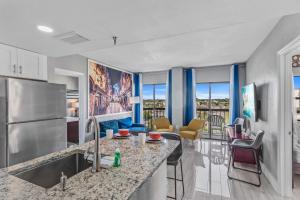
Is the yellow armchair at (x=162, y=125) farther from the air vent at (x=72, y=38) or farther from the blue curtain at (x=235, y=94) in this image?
the air vent at (x=72, y=38)

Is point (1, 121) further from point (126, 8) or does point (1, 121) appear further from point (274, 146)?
point (274, 146)

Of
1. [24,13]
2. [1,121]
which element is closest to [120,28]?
[24,13]

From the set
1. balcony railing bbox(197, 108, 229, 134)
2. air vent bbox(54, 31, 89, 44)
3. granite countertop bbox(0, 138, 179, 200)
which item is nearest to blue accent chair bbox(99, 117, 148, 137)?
balcony railing bbox(197, 108, 229, 134)

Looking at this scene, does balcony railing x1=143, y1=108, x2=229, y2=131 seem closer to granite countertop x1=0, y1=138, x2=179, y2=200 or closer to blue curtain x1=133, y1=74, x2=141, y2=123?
blue curtain x1=133, y1=74, x2=141, y2=123

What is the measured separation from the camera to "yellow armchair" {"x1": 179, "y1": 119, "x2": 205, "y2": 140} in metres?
4.77

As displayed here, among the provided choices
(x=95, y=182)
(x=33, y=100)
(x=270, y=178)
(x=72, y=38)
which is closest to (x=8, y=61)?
(x=33, y=100)

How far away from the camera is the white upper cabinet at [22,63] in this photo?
2.45 m

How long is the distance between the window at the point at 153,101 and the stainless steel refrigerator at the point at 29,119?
4325 millimetres

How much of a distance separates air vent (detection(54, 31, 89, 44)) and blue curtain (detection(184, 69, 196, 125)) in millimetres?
4257

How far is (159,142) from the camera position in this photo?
1.94 meters

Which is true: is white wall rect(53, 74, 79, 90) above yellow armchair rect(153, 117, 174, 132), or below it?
above

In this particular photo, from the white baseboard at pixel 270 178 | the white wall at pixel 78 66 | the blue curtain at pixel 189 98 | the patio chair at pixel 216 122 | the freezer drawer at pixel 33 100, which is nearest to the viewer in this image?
the freezer drawer at pixel 33 100

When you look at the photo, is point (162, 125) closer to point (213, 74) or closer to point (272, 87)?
point (213, 74)

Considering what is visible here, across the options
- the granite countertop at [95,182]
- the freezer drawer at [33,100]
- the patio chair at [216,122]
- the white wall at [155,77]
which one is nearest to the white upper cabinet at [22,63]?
the freezer drawer at [33,100]
